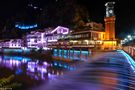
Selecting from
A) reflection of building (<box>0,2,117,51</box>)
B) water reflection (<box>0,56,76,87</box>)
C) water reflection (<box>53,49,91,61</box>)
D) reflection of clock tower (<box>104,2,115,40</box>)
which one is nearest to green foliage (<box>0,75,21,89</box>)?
water reflection (<box>0,56,76,87</box>)

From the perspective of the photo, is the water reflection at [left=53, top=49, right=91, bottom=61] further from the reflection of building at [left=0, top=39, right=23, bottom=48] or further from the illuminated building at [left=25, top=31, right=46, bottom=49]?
the reflection of building at [left=0, top=39, right=23, bottom=48]

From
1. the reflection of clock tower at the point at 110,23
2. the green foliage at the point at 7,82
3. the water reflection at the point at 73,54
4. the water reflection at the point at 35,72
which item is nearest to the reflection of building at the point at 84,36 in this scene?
the reflection of clock tower at the point at 110,23

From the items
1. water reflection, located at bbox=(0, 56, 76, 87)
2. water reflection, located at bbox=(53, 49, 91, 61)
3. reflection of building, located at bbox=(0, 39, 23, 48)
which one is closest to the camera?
water reflection, located at bbox=(0, 56, 76, 87)

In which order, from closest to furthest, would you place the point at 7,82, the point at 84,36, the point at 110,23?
the point at 7,82 < the point at 84,36 < the point at 110,23

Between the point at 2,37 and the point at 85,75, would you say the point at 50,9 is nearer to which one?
the point at 2,37

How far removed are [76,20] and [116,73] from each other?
51.7m

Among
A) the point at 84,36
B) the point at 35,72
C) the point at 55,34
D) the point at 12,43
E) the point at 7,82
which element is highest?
the point at 55,34

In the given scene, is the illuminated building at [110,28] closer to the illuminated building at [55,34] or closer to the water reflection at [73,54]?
the illuminated building at [55,34]

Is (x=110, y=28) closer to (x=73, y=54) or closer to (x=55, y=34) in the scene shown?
(x=55, y=34)

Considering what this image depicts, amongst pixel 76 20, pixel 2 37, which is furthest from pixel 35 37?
pixel 2 37

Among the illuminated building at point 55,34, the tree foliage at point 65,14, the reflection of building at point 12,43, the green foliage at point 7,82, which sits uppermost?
the tree foliage at point 65,14

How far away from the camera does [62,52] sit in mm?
42188

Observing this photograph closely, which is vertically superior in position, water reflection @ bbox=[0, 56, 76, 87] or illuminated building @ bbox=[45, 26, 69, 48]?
illuminated building @ bbox=[45, 26, 69, 48]

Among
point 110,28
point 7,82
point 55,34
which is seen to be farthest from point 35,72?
point 110,28
